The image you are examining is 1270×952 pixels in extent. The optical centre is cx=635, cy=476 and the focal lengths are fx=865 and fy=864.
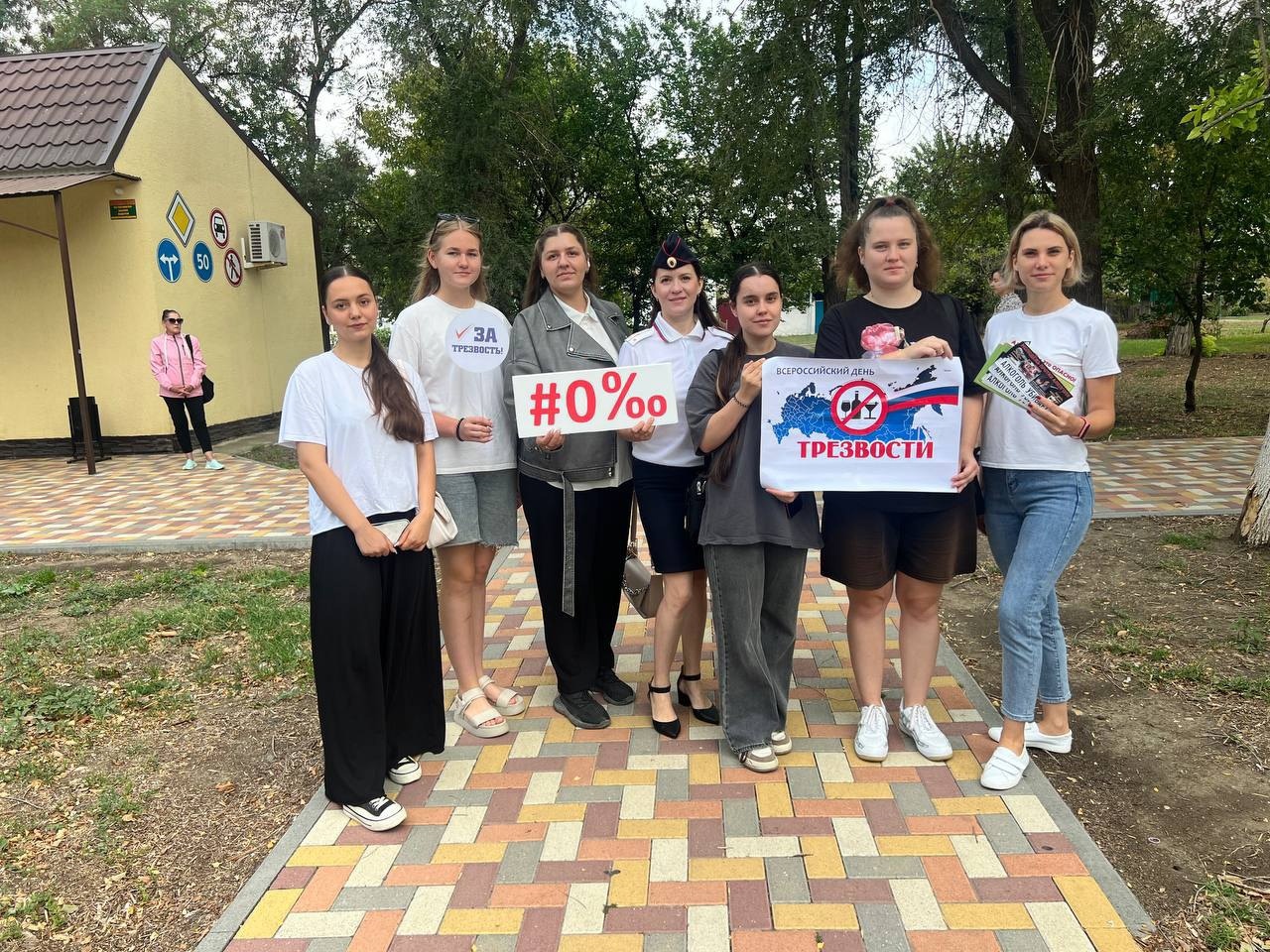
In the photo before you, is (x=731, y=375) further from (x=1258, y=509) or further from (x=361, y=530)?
(x=1258, y=509)

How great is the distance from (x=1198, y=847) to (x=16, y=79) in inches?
586

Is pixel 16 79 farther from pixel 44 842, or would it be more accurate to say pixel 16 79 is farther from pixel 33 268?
pixel 44 842

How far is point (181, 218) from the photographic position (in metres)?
12.2

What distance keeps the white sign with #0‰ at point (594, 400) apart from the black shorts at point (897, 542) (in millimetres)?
766

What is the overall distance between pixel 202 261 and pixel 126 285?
Answer: 144 centimetres

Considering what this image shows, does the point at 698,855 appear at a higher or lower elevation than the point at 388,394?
lower

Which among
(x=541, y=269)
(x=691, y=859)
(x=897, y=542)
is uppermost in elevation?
(x=541, y=269)

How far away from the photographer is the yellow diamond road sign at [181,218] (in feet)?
39.3

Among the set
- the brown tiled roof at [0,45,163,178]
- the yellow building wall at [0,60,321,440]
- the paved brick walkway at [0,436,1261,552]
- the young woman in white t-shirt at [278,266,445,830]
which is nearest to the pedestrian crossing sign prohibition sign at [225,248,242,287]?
the yellow building wall at [0,60,321,440]

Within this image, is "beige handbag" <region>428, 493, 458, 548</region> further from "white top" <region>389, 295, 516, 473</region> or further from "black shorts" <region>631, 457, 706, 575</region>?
"black shorts" <region>631, 457, 706, 575</region>

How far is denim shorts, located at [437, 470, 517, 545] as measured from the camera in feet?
11.5

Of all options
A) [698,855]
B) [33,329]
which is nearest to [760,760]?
[698,855]

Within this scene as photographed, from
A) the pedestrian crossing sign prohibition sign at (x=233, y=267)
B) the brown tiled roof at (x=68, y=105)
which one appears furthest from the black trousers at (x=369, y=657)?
the pedestrian crossing sign prohibition sign at (x=233, y=267)

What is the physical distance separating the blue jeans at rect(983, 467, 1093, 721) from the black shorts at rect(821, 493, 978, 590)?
119 mm
